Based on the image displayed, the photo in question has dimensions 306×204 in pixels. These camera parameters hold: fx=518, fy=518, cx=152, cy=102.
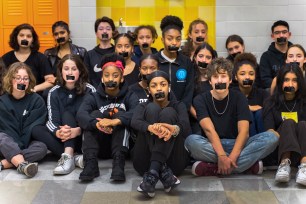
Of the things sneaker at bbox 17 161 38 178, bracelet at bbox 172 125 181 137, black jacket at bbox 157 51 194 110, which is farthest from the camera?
black jacket at bbox 157 51 194 110

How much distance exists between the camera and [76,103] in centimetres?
416

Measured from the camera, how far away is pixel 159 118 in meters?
3.47

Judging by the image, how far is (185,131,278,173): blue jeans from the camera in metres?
3.56

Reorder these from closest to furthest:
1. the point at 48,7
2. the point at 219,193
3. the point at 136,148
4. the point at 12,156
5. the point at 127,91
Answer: the point at 219,193 → the point at 136,148 → the point at 12,156 → the point at 127,91 → the point at 48,7

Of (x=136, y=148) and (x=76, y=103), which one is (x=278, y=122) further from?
(x=76, y=103)

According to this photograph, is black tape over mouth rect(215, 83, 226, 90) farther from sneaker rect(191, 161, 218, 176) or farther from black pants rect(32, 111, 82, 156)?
black pants rect(32, 111, 82, 156)

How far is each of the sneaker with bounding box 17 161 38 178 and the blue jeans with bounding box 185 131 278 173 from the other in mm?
1079

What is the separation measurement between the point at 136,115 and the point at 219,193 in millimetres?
775

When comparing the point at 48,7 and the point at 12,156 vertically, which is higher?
the point at 48,7

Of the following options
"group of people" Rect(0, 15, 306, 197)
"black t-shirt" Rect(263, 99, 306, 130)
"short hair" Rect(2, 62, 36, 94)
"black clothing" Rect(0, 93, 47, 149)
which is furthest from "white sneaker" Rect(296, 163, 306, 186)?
"short hair" Rect(2, 62, 36, 94)

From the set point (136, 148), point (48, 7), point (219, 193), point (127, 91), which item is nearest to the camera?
point (219, 193)

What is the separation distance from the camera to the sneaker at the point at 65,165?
366 cm

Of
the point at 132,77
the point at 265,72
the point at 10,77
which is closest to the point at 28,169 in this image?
the point at 10,77

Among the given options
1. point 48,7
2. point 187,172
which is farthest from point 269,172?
point 48,7
